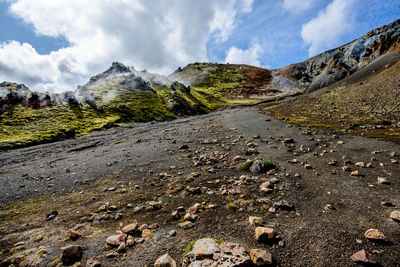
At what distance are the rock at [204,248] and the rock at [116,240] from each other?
2.23 meters

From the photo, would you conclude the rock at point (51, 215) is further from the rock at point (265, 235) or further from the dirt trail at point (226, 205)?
the rock at point (265, 235)

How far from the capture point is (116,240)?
5.06 metres

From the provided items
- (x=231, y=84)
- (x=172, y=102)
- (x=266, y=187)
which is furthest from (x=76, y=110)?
(x=231, y=84)

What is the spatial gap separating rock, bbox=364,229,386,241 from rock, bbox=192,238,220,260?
3.81 meters

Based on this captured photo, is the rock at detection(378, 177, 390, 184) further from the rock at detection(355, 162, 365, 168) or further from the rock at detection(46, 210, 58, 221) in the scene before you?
the rock at detection(46, 210, 58, 221)

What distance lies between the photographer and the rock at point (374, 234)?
13.9 ft

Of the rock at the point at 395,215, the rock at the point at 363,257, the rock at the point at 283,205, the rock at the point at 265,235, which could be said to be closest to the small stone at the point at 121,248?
the rock at the point at 265,235

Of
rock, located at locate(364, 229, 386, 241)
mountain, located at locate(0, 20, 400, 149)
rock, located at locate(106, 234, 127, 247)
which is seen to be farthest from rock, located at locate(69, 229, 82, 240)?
mountain, located at locate(0, 20, 400, 149)

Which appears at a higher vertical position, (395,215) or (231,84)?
(231,84)

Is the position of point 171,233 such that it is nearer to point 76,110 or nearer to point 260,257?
point 260,257

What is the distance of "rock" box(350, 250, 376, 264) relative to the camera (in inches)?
145

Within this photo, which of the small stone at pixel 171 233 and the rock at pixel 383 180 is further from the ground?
the small stone at pixel 171 233

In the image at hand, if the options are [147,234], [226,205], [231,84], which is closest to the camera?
[147,234]

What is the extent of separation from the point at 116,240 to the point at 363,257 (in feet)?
20.0
